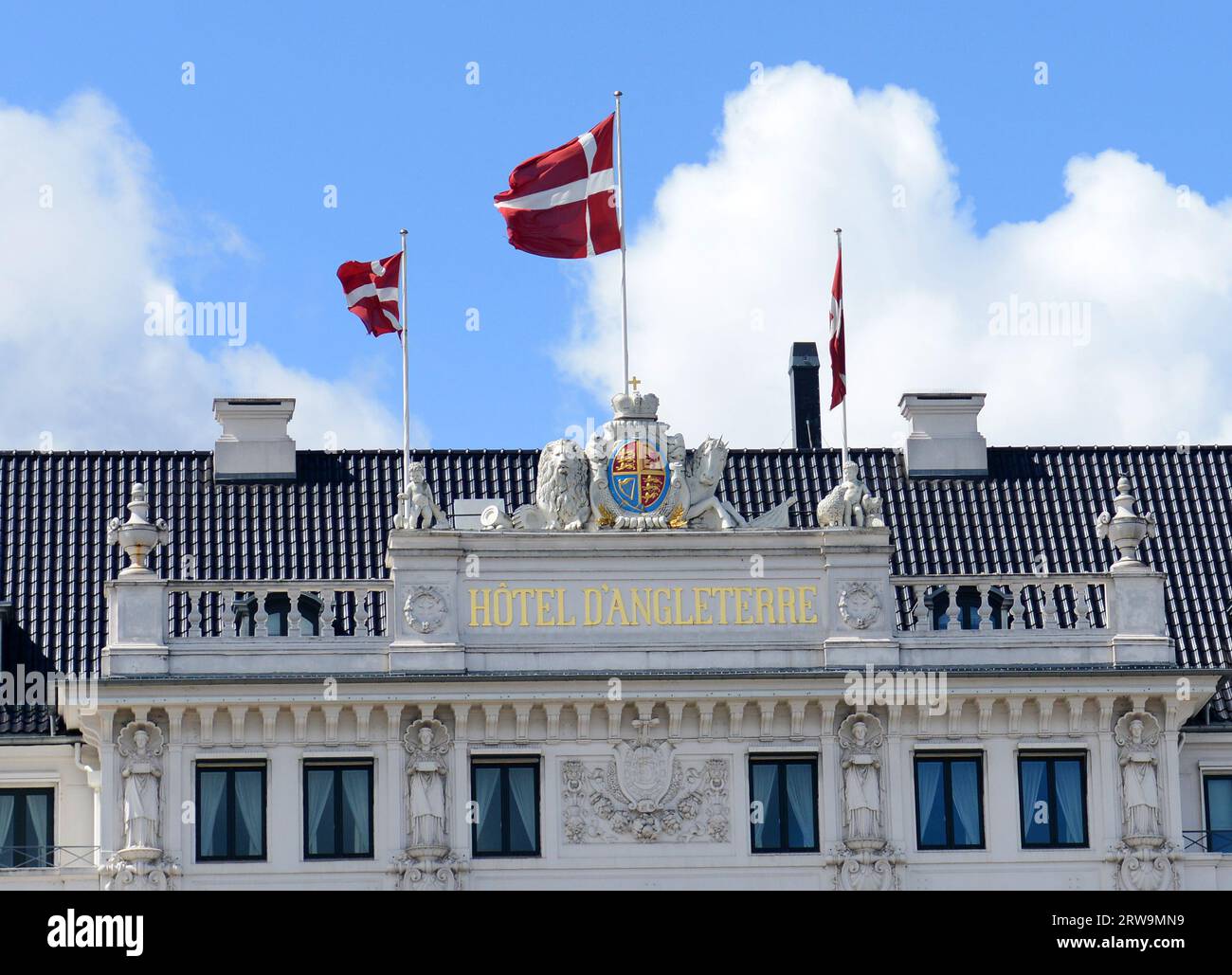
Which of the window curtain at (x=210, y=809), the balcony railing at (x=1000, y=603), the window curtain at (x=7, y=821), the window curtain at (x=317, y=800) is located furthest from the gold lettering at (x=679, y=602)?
the window curtain at (x=7, y=821)

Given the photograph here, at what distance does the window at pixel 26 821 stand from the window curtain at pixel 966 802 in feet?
53.3

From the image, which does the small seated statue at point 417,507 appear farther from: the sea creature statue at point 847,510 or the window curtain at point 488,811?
the sea creature statue at point 847,510

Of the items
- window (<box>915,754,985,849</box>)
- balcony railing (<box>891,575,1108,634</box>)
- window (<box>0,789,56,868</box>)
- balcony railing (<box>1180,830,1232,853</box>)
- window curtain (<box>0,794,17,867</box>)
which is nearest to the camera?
window (<box>915,754,985,849</box>)

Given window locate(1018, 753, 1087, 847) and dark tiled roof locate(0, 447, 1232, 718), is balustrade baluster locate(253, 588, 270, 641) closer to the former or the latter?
dark tiled roof locate(0, 447, 1232, 718)

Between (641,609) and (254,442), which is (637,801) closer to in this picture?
(641,609)

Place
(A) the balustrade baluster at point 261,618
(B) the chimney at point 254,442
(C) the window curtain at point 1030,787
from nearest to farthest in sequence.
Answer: (A) the balustrade baluster at point 261,618
(C) the window curtain at point 1030,787
(B) the chimney at point 254,442

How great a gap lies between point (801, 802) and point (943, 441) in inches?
495

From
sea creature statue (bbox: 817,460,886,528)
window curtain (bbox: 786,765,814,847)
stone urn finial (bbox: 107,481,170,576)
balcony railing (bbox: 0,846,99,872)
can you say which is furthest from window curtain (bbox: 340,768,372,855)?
sea creature statue (bbox: 817,460,886,528)

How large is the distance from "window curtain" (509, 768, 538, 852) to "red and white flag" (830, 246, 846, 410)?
1010 centimetres

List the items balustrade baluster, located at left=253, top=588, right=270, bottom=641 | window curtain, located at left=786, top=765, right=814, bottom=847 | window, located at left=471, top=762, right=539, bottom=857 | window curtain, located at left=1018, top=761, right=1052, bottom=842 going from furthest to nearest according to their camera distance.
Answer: window curtain, located at left=1018, top=761, right=1052, bottom=842 < window curtain, located at left=786, top=765, right=814, bottom=847 < balustrade baluster, located at left=253, top=588, right=270, bottom=641 < window, located at left=471, top=762, right=539, bottom=857

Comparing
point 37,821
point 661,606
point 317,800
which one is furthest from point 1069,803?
point 37,821

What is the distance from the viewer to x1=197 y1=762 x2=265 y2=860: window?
214 ft

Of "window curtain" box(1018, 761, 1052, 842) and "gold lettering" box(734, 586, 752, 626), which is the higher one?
"gold lettering" box(734, 586, 752, 626)

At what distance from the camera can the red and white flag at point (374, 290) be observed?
70812mm
